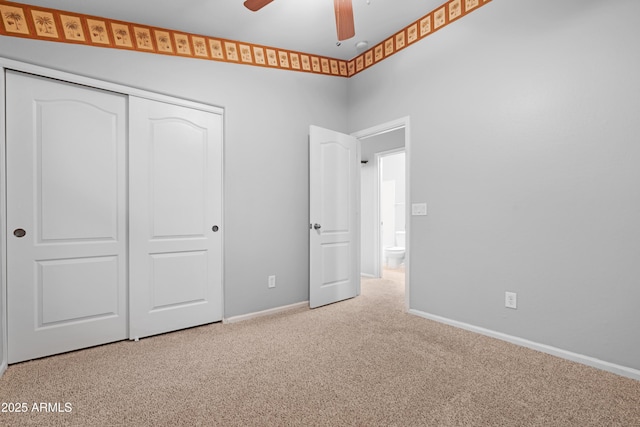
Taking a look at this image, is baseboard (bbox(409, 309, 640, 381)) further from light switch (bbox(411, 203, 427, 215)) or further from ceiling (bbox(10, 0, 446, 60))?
ceiling (bbox(10, 0, 446, 60))

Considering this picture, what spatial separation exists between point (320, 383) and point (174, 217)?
6.05 ft

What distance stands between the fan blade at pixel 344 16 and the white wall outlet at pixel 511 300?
226 cm

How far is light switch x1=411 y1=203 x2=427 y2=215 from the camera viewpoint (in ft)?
9.58

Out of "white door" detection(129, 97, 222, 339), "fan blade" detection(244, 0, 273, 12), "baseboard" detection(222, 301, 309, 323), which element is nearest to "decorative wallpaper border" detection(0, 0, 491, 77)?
"white door" detection(129, 97, 222, 339)

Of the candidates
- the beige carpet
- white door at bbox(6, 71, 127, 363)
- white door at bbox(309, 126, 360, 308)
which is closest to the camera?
the beige carpet

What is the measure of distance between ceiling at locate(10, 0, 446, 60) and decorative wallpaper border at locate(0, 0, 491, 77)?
5 cm

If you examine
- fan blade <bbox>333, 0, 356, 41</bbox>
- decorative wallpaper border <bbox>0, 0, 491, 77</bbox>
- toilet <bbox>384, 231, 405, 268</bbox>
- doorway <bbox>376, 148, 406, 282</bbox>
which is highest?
decorative wallpaper border <bbox>0, 0, 491, 77</bbox>

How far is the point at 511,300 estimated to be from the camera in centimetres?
234

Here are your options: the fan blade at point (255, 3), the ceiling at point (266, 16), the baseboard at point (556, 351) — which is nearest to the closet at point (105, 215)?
the ceiling at point (266, 16)

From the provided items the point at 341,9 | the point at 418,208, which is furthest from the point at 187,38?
the point at 418,208

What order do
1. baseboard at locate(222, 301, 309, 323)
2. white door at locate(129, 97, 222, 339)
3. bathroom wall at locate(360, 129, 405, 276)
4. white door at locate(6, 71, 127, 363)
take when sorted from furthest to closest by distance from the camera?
bathroom wall at locate(360, 129, 405, 276)
baseboard at locate(222, 301, 309, 323)
white door at locate(129, 97, 222, 339)
white door at locate(6, 71, 127, 363)

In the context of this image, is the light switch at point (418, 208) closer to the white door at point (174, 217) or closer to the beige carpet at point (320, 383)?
the beige carpet at point (320, 383)

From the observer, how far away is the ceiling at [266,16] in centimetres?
233

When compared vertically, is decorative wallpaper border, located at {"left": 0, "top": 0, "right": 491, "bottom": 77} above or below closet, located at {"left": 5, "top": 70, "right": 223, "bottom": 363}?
above
